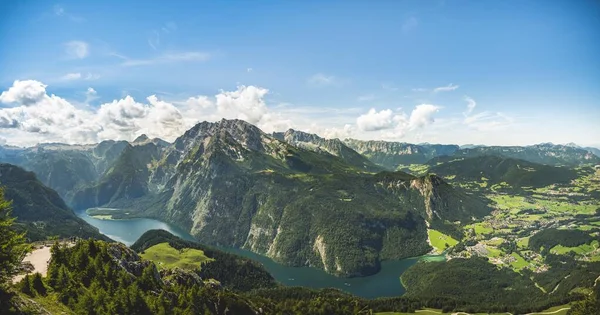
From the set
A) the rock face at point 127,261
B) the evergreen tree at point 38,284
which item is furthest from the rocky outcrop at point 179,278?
A: the evergreen tree at point 38,284

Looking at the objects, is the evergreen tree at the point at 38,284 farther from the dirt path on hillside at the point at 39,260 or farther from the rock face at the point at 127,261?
the dirt path on hillside at the point at 39,260

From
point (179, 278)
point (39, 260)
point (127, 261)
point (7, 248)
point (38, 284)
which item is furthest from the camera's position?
point (179, 278)

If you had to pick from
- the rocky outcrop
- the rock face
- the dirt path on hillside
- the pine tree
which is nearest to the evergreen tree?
the pine tree

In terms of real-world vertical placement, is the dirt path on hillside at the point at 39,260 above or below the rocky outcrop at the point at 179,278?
above

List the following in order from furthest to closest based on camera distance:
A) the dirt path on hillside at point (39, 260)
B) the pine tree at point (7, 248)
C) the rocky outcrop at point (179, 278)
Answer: the rocky outcrop at point (179, 278) < the dirt path on hillside at point (39, 260) < the pine tree at point (7, 248)

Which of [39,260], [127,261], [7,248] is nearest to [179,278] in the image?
[127,261]

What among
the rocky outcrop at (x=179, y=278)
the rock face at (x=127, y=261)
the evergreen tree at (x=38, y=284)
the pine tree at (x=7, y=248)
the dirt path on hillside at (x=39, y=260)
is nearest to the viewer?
the pine tree at (x=7, y=248)

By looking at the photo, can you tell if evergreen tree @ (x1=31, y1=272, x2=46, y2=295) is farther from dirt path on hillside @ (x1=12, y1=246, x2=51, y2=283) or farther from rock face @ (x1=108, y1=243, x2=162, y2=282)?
dirt path on hillside @ (x1=12, y1=246, x2=51, y2=283)

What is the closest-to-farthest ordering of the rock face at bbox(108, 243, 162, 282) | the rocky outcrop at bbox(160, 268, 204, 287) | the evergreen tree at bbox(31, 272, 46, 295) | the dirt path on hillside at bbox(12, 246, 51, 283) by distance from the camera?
the evergreen tree at bbox(31, 272, 46, 295)
the dirt path on hillside at bbox(12, 246, 51, 283)
the rock face at bbox(108, 243, 162, 282)
the rocky outcrop at bbox(160, 268, 204, 287)

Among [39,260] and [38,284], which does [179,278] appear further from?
[38,284]

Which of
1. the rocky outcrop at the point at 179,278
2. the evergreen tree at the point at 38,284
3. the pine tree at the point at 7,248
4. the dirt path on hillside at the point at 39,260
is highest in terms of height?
the pine tree at the point at 7,248

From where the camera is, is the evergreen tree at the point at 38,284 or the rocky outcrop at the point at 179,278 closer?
the evergreen tree at the point at 38,284

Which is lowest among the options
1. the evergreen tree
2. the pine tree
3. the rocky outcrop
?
the rocky outcrop

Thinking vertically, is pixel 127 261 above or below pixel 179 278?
above
